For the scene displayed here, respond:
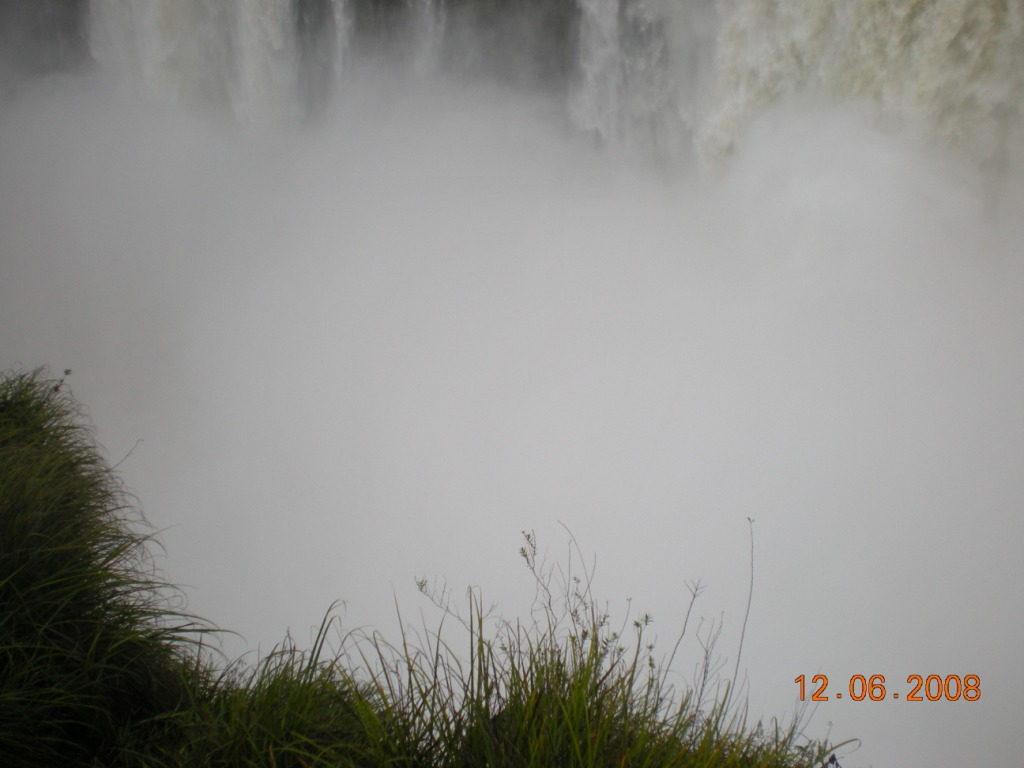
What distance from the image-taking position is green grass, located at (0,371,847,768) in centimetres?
135

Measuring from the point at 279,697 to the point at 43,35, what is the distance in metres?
13.4

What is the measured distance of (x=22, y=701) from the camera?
5.71 feet

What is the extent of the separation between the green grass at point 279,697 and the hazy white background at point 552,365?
4.86 metres

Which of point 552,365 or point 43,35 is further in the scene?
point 43,35

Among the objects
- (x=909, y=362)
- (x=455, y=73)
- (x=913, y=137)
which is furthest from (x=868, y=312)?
(x=455, y=73)

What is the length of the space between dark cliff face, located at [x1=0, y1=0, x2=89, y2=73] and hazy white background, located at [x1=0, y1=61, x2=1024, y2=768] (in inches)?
16.2

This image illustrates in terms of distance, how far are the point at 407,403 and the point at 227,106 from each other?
17.8ft

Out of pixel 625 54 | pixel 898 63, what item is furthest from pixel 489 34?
pixel 898 63

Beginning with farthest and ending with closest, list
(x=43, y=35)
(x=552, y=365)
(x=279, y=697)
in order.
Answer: (x=43, y=35)
(x=552, y=365)
(x=279, y=697)

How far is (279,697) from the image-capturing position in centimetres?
171

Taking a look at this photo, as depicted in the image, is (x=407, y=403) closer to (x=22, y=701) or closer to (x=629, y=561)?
(x=629, y=561)
